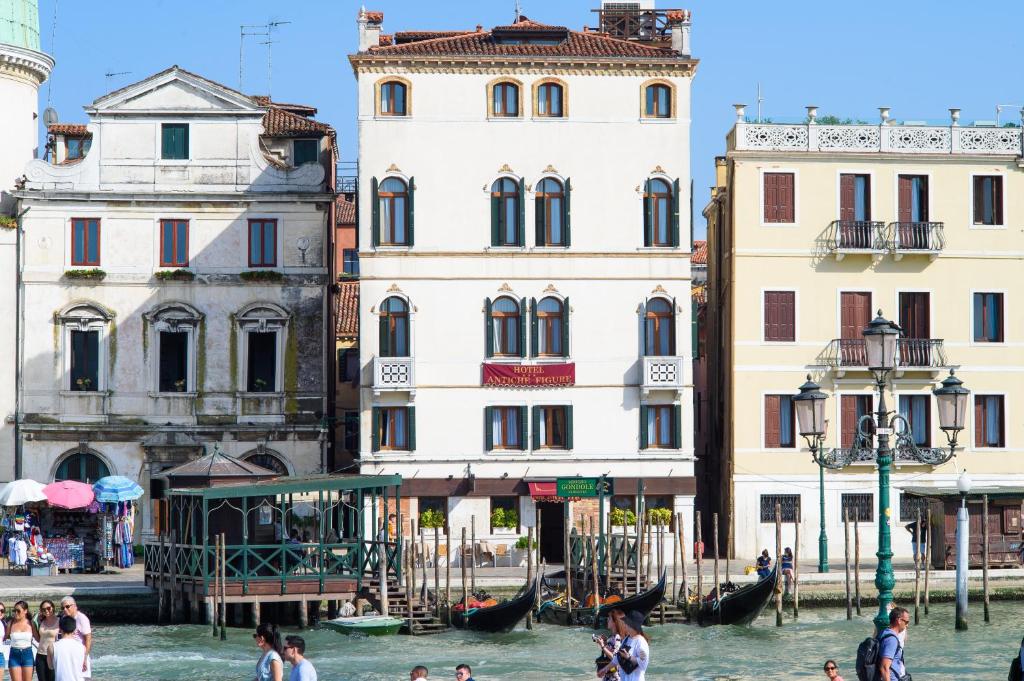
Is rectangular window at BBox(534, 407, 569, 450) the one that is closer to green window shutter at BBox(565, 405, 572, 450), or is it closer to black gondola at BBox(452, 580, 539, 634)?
green window shutter at BBox(565, 405, 572, 450)

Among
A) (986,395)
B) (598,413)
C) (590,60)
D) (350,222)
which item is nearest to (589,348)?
(598,413)

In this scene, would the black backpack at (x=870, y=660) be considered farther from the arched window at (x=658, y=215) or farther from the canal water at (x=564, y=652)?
the arched window at (x=658, y=215)

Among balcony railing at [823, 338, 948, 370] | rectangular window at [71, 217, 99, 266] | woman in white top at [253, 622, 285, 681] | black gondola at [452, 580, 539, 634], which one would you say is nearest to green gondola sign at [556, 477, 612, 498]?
black gondola at [452, 580, 539, 634]

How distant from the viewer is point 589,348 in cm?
4300

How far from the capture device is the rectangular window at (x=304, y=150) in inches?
1795

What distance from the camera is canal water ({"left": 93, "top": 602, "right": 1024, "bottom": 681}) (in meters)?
31.7

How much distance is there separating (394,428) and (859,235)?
11.6m

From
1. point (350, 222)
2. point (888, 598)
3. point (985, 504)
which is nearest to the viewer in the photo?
point (888, 598)

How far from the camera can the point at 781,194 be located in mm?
43844

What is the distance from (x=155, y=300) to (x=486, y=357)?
26.5 ft

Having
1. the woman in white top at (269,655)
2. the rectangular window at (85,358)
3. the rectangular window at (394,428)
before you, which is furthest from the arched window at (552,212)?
the woman in white top at (269,655)

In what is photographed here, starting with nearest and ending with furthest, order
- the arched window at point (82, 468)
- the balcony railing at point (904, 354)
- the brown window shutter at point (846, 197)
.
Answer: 1. the balcony railing at point (904, 354)
2. the brown window shutter at point (846, 197)
3. the arched window at point (82, 468)

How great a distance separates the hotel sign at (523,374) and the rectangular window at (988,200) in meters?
10.4

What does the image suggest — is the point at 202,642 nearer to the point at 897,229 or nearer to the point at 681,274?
the point at 681,274
